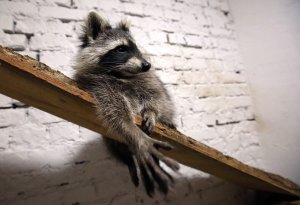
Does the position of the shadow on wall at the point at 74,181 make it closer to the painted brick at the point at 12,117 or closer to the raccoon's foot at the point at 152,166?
the painted brick at the point at 12,117

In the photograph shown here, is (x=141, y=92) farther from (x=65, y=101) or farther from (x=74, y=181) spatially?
(x=74, y=181)

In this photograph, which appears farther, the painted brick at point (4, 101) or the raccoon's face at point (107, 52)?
the painted brick at point (4, 101)

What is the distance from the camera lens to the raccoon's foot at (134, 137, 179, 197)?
2.75ft

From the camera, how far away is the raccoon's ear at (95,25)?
1.32 m

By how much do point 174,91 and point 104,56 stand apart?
731mm

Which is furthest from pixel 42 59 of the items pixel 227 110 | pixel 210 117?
pixel 227 110

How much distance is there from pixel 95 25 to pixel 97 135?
24.4 inches

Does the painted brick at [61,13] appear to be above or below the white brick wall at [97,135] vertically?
above

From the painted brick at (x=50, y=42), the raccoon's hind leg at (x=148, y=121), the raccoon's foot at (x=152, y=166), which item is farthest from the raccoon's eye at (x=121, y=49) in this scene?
the raccoon's foot at (x=152, y=166)

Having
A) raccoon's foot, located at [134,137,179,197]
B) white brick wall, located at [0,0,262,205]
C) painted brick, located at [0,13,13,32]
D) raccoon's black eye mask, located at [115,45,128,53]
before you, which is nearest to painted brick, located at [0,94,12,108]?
white brick wall, located at [0,0,262,205]

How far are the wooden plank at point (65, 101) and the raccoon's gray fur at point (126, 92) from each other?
8 cm

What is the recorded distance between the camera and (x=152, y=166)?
856 millimetres

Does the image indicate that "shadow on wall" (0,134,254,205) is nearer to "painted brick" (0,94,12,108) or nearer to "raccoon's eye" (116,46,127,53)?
"painted brick" (0,94,12,108)

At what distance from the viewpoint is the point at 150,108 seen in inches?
47.4
